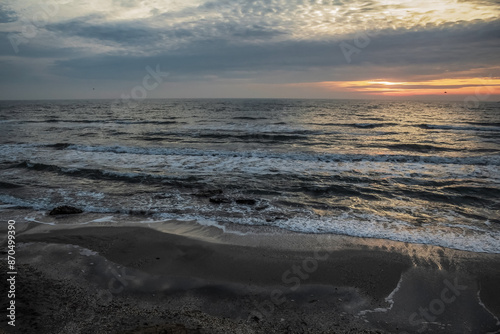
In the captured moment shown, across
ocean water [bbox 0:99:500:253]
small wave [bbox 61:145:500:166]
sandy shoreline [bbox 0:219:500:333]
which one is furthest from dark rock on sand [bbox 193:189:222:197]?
small wave [bbox 61:145:500:166]

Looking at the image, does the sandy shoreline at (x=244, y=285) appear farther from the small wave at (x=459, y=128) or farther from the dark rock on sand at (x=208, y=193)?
the small wave at (x=459, y=128)

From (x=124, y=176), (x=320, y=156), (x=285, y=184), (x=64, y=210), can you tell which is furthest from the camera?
(x=320, y=156)

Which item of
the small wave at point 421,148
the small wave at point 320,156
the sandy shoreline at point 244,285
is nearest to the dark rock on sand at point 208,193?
the sandy shoreline at point 244,285

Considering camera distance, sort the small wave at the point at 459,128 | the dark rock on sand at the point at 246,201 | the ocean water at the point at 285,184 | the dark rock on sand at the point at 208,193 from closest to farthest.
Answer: the ocean water at the point at 285,184, the dark rock on sand at the point at 246,201, the dark rock on sand at the point at 208,193, the small wave at the point at 459,128

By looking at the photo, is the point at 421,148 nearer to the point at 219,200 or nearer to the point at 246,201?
the point at 246,201

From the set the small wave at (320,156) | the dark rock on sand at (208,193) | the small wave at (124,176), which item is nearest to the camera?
the dark rock on sand at (208,193)

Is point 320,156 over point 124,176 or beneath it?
over

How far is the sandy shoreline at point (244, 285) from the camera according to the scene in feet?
14.6

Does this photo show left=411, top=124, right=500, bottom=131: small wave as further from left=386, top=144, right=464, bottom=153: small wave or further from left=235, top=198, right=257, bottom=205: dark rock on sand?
left=235, top=198, right=257, bottom=205: dark rock on sand

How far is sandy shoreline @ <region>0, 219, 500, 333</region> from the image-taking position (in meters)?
4.45

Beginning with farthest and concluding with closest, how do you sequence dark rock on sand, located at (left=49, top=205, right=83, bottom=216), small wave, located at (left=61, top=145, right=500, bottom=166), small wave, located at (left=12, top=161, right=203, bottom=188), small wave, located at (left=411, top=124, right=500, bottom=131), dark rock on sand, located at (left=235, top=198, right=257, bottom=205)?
small wave, located at (left=411, top=124, right=500, bottom=131)
small wave, located at (left=61, top=145, right=500, bottom=166)
small wave, located at (left=12, top=161, right=203, bottom=188)
dark rock on sand, located at (left=235, top=198, right=257, bottom=205)
dark rock on sand, located at (left=49, top=205, right=83, bottom=216)

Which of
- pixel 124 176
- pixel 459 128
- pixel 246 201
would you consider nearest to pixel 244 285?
pixel 246 201

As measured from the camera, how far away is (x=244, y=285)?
5543mm

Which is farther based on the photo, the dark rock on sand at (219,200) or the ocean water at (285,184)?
the dark rock on sand at (219,200)
